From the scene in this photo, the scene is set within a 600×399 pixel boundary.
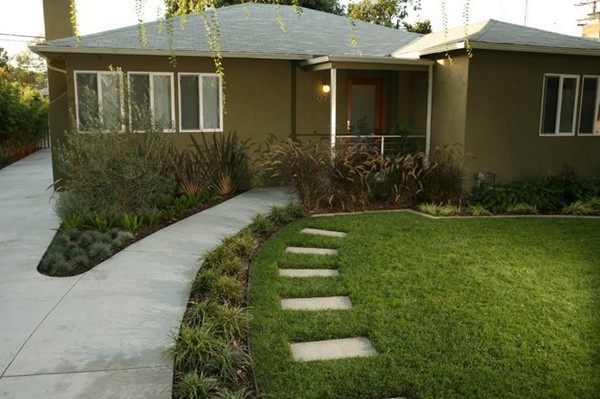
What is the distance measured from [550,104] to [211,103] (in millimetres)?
7066

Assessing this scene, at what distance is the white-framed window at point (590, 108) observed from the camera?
11.2m

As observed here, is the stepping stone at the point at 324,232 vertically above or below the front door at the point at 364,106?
below

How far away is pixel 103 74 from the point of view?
414 inches

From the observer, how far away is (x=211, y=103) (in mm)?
11383

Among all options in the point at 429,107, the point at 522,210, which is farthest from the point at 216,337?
the point at 429,107

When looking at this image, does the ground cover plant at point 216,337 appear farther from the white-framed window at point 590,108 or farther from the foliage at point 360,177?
the white-framed window at point 590,108

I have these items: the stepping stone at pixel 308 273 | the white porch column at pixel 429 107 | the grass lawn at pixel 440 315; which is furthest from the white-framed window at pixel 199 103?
the stepping stone at pixel 308 273

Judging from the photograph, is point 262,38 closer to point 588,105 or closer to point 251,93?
point 251,93

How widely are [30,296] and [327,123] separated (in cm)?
833

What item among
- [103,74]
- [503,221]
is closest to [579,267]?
[503,221]

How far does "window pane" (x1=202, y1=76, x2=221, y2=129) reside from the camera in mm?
11227

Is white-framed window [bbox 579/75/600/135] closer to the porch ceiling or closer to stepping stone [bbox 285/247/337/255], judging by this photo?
the porch ceiling

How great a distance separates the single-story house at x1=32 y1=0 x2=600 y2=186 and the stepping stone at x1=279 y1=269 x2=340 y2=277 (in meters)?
4.76

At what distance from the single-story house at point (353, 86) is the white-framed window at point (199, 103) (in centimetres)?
2
